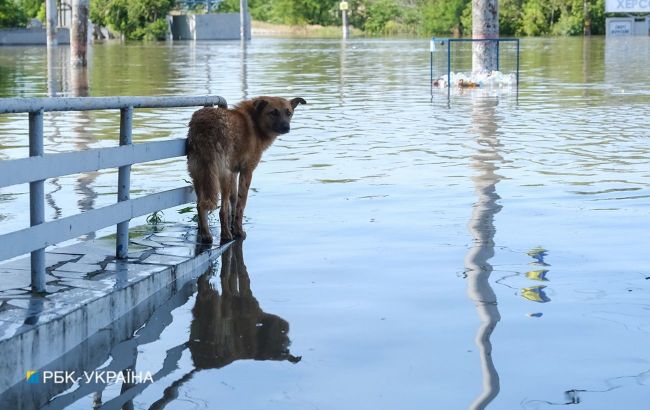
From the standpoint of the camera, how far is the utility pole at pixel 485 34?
31281 mm

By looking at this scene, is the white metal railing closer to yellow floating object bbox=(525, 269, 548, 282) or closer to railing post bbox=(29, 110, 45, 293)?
railing post bbox=(29, 110, 45, 293)

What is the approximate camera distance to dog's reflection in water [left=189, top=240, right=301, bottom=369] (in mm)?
6852

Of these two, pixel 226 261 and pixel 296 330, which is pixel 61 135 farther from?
pixel 296 330

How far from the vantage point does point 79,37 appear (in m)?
42.1

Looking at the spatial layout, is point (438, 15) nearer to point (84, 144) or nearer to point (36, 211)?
point (84, 144)

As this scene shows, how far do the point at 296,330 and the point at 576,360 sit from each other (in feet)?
5.38

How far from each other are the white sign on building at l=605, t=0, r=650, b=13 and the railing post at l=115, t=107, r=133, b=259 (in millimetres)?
88421

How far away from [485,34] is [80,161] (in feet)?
81.6

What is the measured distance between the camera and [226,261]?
947 cm

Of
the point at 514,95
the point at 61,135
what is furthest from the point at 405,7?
the point at 61,135

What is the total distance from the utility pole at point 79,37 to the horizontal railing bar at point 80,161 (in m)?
33.4

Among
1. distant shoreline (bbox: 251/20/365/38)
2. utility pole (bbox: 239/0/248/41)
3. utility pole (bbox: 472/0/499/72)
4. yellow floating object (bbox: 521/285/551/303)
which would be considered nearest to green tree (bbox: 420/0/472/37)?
distant shoreline (bbox: 251/20/365/38)

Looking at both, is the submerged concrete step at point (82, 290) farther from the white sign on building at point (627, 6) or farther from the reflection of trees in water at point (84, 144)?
the white sign on building at point (627, 6)

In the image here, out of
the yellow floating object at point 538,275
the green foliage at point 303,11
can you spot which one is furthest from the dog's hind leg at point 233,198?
the green foliage at point 303,11
